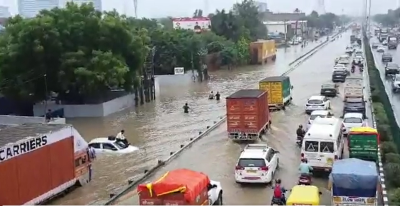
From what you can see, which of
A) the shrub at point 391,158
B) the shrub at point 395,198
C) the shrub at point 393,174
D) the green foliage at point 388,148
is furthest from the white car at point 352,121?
the shrub at point 395,198

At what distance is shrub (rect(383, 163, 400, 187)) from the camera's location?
56.0ft

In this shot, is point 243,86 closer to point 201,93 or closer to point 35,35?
point 201,93

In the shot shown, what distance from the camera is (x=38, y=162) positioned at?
16.6m

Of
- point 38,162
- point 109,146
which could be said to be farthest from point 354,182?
point 109,146

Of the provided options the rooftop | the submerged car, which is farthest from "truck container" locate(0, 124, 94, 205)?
the submerged car

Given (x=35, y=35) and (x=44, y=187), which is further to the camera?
(x=35, y=35)

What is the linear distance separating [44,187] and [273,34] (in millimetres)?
133708

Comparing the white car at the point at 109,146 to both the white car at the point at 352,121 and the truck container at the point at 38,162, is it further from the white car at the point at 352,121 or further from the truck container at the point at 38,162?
the white car at the point at 352,121

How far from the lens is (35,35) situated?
35156 mm

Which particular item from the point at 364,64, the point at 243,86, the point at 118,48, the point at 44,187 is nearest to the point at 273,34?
the point at 364,64

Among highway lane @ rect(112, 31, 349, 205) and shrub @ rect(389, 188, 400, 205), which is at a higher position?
shrub @ rect(389, 188, 400, 205)

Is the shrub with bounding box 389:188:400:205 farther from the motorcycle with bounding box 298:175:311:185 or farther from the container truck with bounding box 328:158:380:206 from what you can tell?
the motorcycle with bounding box 298:175:311:185

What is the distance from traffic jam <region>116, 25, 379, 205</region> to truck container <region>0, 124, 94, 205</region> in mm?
2001

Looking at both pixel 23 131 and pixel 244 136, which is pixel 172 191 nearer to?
pixel 23 131
